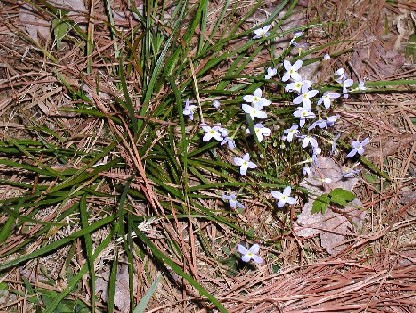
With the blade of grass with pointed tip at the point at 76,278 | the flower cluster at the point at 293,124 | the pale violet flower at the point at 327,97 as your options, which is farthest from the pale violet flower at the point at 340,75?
the blade of grass with pointed tip at the point at 76,278

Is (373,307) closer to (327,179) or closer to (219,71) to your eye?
(327,179)

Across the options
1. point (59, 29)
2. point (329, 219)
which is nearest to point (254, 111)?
point (329, 219)

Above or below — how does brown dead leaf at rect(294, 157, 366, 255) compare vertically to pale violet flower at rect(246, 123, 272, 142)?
below

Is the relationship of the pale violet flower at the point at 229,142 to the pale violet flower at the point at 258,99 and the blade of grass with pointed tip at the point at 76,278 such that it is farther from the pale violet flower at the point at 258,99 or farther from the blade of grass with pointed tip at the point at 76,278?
the blade of grass with pointed tip at the point at 76,278

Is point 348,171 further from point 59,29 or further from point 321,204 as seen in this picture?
point 59,29

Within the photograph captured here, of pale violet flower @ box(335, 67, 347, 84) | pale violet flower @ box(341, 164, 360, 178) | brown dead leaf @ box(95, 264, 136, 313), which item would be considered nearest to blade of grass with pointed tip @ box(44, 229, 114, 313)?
brown dead leaf @ box(95, 264, 136, 313)

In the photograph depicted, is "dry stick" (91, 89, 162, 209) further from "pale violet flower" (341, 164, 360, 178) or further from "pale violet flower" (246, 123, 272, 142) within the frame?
"pale violet flower" (341, 164, 360, 178)

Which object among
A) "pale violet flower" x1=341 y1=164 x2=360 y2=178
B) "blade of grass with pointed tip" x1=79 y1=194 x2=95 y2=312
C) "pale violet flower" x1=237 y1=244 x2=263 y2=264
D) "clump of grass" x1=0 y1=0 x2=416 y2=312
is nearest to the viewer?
"blade of grass with pointed tip" x1=79 y1=194 x2=95 y2=312
